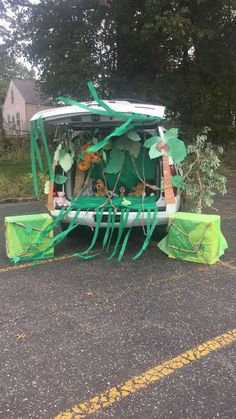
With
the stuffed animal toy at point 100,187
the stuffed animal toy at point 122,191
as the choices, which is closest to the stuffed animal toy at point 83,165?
the stuffed animal toy at point 100,187

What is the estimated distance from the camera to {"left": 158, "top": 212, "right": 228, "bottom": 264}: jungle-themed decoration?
4.62 meters

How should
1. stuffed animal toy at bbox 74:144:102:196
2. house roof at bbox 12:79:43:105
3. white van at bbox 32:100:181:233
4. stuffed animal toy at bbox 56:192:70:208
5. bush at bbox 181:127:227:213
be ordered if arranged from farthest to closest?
house roof at bbox 12:79:43:105, bush at bbox 181:127:227:213, stuffed animal toy at bbox 74:144:102:196, stuffed animal toy at bbox 56:192:70:208, white van at bbox 32:100:181:233

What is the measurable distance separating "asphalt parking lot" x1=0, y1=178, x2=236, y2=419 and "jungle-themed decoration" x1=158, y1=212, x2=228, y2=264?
129mm

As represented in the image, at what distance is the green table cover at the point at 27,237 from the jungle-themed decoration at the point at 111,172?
13cm

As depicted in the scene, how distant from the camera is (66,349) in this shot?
297 centimetres

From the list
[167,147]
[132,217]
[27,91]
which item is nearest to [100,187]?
[132,217]

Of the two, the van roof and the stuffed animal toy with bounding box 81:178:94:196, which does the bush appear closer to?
the stuffed animal toy with bounding box 81:178:94:196

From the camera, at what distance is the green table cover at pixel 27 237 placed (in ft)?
15.8

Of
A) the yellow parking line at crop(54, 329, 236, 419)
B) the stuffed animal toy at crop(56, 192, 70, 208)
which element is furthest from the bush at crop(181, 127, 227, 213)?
the yellow parking line at crop(54, 329, 236, 419)

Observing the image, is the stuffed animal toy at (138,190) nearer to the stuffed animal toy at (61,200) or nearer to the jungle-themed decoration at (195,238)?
the jungle-themed decoration at (195,238)

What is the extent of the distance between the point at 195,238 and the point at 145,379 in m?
2.34

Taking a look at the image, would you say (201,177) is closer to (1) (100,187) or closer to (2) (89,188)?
(1) (100,187)

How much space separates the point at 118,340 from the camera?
308cm

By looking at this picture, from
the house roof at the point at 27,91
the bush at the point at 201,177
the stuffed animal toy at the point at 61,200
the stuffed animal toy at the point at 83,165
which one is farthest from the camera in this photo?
the house roof at the point at 27,91
